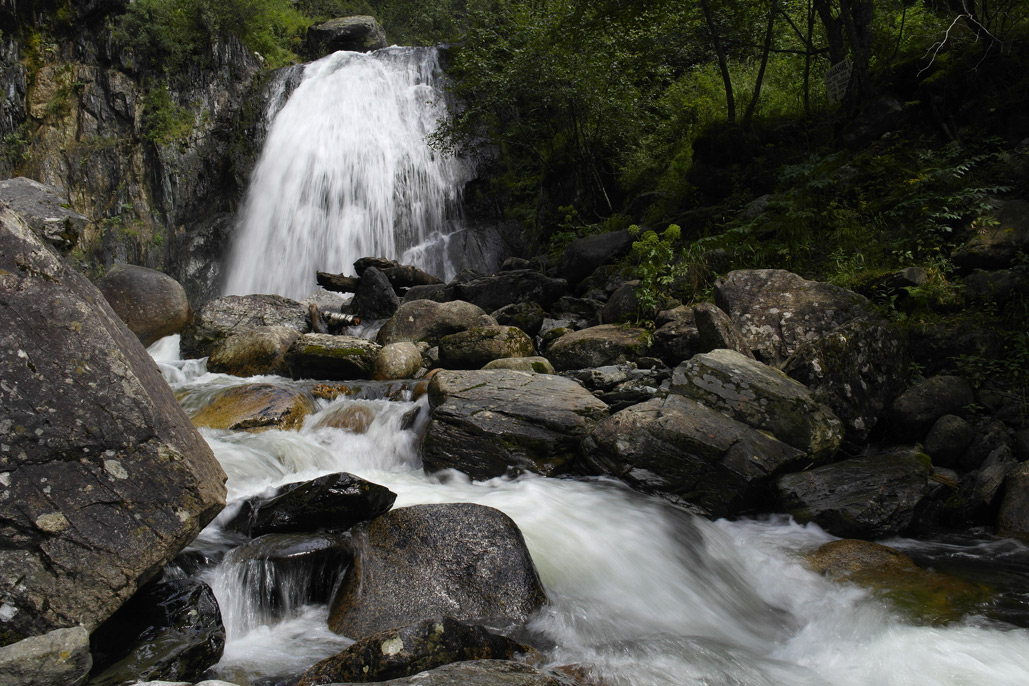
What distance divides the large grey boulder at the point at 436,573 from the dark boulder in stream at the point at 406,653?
2.00 ft

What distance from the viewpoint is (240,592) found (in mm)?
3305

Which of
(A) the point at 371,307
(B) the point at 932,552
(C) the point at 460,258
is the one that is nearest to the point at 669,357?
(B) the point at 932,552

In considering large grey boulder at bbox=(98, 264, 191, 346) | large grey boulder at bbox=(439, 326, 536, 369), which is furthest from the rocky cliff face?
large grey boulder at bbox=(439, 326, 536, 369)

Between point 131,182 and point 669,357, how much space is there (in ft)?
70.3

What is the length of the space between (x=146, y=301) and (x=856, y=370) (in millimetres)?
11353

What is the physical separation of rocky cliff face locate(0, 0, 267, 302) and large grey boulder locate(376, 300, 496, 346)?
11.8 meters

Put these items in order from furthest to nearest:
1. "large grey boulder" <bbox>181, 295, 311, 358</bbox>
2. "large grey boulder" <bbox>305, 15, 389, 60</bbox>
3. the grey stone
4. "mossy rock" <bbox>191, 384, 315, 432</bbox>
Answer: "large grey boulder" <bbox>305, 15, 389, 60</bbox> < "large grey boulder" <bbox>181, 295, 311, 358</bbox> < "mossy rock" <bbox>191, 384, 315, 432</bbox> < the grey stone

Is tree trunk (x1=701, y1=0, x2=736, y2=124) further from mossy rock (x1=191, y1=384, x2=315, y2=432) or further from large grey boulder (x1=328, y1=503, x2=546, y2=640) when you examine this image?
large grey boulder (x1=328, y1=503, x2=546, y2=640)

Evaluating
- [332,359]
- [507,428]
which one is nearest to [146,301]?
[332,359]

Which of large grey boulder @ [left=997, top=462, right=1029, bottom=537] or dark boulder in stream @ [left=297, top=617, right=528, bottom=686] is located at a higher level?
dark boulder in stream @ [left=297, top=617, right=528, bottom=686]

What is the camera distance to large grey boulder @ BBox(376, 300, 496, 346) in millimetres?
10000

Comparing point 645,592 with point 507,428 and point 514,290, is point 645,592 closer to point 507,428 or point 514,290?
point 507,428

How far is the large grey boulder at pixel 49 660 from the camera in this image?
2.07 m

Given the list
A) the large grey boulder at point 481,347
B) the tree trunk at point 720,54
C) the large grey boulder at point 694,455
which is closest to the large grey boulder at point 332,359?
the large grey boulder at point 481,347
